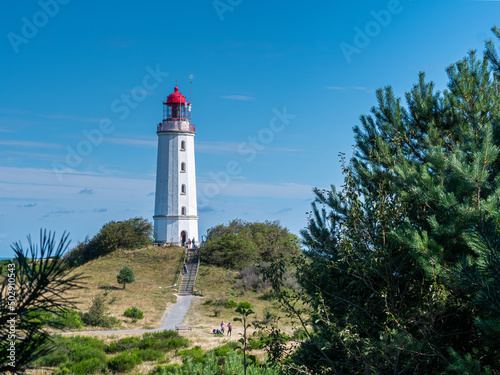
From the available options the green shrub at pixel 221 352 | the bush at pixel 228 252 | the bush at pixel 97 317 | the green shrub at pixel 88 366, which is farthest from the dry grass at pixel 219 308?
→ the green shrub at pixel 88 366

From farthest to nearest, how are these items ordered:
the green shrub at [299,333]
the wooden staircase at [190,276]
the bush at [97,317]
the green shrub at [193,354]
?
the wooden staircase at [190,276]
the bush at [97,317]
the green shrub at [193,354]
the green shrub at [299,333]

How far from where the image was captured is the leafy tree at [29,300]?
9.47 ft

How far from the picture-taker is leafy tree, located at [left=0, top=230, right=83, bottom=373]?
2887 millimetres

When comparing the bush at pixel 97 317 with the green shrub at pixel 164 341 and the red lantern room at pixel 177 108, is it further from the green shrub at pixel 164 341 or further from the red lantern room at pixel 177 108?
the red lantern room at pixel 177 108

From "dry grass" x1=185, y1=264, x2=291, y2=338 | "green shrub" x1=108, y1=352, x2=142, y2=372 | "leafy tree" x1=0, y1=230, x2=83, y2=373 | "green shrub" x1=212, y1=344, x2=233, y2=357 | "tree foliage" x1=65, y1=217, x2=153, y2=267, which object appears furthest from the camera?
"tree foliage" x1=65, y1=217, x2=153, y2=267

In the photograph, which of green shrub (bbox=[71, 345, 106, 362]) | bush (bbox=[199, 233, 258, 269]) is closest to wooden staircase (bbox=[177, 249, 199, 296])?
bush (bbox=[199, 233, 258, 269])

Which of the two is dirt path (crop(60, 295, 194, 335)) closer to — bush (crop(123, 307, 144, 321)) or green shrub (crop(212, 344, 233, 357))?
bush (crop(123, 307, 144, 321))

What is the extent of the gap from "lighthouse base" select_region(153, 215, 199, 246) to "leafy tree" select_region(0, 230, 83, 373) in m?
33.4

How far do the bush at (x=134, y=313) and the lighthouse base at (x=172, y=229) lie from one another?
11.8 metres

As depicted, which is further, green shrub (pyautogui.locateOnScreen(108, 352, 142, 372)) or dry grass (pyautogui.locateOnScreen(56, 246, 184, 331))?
dry grass (pyautogui.locateOnScreen(56, 246, 184, 331))

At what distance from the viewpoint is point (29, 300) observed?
2.94 m

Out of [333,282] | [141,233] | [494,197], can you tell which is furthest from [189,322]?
[494,197]

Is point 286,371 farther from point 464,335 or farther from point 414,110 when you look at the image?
point 414,110

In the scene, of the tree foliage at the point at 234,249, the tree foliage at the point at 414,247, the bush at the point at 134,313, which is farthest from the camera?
the tree foliage at the point at 234,249
